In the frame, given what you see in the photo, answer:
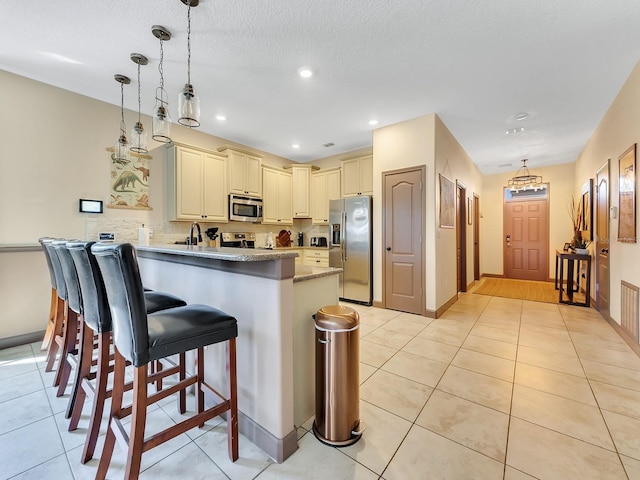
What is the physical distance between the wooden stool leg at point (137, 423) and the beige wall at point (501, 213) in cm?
803

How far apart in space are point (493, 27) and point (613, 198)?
2.80m

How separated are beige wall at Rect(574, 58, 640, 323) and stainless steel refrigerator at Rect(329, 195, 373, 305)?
2881mm

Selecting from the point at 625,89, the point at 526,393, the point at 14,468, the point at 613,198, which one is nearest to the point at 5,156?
the point at 14,468

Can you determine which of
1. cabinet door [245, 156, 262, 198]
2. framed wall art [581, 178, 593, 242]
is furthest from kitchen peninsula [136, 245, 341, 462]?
framed wall art [581, 178, 593, 242]

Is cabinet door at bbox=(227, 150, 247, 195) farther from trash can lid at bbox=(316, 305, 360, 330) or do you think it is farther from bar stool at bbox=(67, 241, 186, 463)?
trash can lid at bbox=(316, 305, 360, 330)

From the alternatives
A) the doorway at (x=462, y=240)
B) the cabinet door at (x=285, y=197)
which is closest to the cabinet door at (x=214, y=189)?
the cabinet door at (x=285, y=197)

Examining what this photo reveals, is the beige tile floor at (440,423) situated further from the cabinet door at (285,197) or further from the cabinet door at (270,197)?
the cabinet door at (285,197)

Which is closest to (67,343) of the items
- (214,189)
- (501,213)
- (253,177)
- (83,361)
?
(83,361)

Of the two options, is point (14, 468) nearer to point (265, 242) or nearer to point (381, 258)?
point (381, 258)

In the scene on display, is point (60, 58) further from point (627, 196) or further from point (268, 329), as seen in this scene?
point (627, 196)

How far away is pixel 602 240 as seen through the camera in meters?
3.79

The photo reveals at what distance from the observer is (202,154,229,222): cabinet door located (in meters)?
4.26

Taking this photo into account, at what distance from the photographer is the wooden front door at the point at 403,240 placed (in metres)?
3.86

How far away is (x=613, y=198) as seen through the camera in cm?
334
